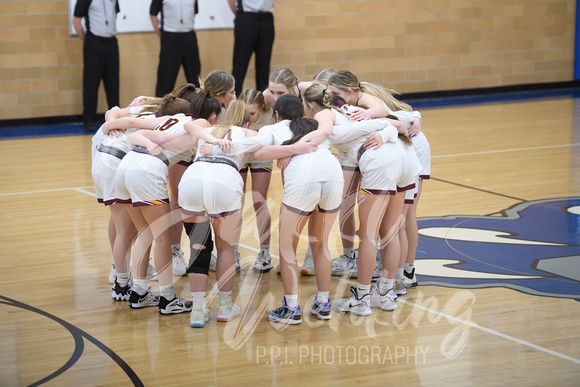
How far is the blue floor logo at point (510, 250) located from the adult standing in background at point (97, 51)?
6410 mm

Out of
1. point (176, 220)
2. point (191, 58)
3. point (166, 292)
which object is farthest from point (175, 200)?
point (191, 58)

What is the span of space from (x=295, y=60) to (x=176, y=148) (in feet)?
29.0

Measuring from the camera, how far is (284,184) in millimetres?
4738

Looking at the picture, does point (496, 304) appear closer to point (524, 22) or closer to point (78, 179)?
point (78, 179)

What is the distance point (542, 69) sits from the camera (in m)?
15.3

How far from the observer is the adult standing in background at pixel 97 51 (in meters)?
11.3

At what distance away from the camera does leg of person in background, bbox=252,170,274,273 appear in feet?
18.9

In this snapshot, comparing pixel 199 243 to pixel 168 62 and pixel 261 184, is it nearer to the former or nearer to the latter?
pixel 261 184

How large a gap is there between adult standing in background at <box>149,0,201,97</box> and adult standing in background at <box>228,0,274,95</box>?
0.68 meters

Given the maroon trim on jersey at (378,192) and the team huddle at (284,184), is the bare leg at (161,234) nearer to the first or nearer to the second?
the team huddle at (284,184)

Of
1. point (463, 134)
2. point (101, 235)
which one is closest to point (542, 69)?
point (463, 134)

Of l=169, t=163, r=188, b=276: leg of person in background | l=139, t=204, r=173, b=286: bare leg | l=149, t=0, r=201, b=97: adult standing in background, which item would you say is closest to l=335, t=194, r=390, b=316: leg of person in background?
l=139, t=204, r=173, b=286: bare leg

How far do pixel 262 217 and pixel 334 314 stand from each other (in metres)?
1.32

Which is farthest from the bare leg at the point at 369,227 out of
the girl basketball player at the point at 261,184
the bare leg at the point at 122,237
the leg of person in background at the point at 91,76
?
the leg of person in background at the point at 91,76
